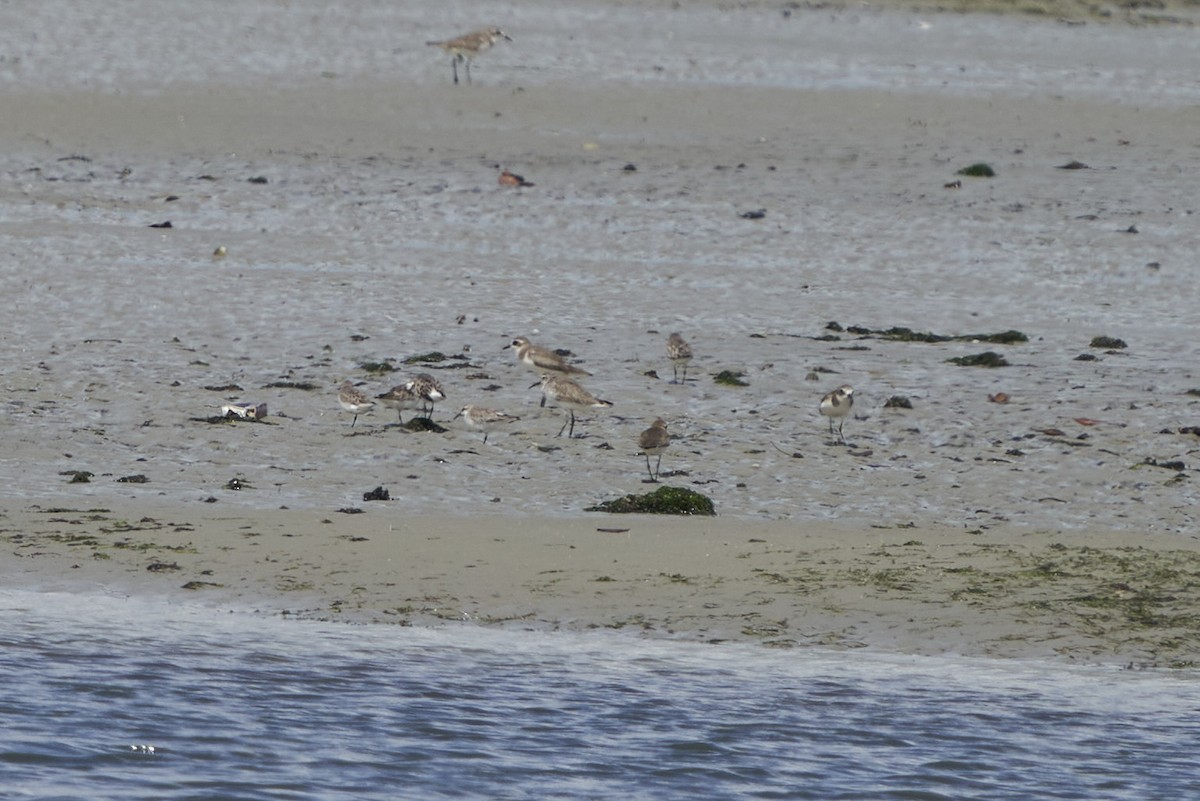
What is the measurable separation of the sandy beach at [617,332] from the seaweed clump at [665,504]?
120mm

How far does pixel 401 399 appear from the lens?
35.9 ft

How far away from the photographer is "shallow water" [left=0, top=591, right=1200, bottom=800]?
266 inches

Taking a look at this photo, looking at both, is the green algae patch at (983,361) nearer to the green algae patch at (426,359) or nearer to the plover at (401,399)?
the green algae patch at (426,359)

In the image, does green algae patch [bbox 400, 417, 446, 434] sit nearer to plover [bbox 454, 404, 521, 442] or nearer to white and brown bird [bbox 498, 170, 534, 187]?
plover [bbox 454, 404, 521, 442]

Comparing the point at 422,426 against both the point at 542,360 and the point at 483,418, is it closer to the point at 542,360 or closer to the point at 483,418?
the point at 483,418

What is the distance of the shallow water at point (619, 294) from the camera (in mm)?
10281

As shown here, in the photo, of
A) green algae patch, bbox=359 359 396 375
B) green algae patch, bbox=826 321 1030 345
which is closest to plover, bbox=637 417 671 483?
green algae patch, bbox=359 359 396 375

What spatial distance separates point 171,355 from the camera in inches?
484

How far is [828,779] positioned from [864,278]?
8.63 metres

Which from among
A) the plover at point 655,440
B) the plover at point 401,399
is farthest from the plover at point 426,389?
the plover at point 655,440

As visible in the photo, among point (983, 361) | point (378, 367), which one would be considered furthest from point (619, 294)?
point (983, 361)

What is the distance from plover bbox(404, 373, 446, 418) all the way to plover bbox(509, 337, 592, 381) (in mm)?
830

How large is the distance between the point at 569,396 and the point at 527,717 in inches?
150

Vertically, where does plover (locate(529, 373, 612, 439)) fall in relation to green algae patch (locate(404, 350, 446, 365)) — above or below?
below
